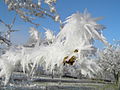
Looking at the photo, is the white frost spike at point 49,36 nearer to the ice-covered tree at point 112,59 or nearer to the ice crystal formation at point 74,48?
the ice crystal formation at point 74,48

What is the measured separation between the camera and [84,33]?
0.59 m

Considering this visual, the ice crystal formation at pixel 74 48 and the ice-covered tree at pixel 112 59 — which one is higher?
the ice-covered tree at pixel 112 59

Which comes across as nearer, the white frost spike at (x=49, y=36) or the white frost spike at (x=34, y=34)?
the white frost spike at (x=49, y=36)

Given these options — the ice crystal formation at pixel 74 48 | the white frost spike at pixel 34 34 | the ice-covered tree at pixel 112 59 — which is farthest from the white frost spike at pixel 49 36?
the ice-covered tree at pixel 112 59

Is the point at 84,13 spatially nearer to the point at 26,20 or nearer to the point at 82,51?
the point at 82,51

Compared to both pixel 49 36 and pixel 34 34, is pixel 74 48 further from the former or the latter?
pixel 34 34

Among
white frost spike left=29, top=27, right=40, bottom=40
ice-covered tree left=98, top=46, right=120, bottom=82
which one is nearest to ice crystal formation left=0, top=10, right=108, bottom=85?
white frost spike left=29, top=27, right=40, bottom=40

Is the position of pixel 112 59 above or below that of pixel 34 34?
above

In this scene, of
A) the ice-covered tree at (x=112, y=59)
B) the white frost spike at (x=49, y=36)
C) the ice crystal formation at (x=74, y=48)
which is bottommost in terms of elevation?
the ice crystal formation at (x=74, y=48)

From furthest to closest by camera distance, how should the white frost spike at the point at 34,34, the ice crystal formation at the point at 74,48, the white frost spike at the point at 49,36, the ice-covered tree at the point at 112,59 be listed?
the ice-covered tree at the point at 112,59, the white frost spike at the point at 34,34, the white frost spike at the point at 49,36, the ice crystal formation at the point at 74,48

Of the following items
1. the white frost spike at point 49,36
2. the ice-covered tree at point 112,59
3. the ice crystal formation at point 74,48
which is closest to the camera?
the ice crystal formation at point 74,48

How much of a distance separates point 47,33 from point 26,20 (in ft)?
3.27

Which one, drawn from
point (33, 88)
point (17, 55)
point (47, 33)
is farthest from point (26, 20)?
point (33, 88)

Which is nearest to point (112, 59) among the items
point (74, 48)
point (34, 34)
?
point (34, 34)
